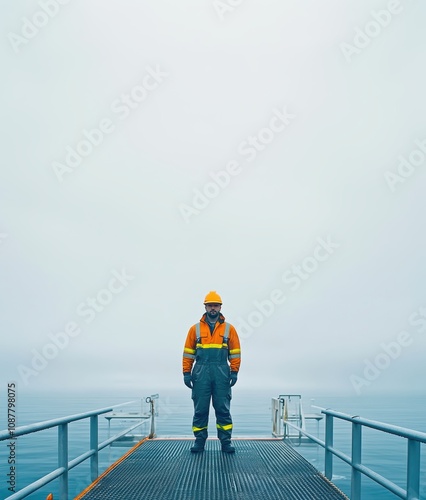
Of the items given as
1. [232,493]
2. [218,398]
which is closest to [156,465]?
[218,398]

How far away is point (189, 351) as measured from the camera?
6.83 metres

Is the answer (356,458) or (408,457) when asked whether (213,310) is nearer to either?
(356,458)

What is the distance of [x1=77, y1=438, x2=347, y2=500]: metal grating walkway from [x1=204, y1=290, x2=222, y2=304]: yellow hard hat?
189 centimetres

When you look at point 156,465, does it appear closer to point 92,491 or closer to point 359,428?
point 92,491

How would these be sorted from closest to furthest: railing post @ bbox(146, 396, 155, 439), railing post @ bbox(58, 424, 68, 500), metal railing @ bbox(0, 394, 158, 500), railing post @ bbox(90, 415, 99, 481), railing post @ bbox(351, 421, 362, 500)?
metal railing @ bbox(0, 394, 158, 500) < railing post @ bbox(58, 424, 68, 500) < railing post @ bbox(351, 421, 362, 500) < railing post @ bbox(90, 415, 99, 481) < railing post @ bbox(146, 396, 155, 439)

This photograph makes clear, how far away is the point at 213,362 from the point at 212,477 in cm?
152

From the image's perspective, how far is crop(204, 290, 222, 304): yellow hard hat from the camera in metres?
6.70

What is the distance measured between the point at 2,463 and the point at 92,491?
11.2m

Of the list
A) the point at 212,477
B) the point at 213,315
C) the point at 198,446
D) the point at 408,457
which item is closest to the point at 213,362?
the point at 213,315

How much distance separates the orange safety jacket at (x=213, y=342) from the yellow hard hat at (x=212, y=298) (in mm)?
204

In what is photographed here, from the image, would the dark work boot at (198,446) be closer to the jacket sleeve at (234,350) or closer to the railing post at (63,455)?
the jacket sleeve at (234,350)

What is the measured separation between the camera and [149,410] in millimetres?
8859

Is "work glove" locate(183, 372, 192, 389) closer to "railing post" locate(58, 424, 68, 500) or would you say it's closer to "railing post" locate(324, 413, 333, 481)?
"railing post" locate(324, 413, 333, 481)

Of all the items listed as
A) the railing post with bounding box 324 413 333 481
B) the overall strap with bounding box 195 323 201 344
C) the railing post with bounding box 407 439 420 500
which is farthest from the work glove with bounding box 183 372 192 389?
the railing post with bounding box 407 439 420 500
